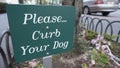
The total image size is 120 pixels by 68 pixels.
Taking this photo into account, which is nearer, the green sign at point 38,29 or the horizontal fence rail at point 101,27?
the green sign at point 38,29

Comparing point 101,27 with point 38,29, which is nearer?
point 38,29

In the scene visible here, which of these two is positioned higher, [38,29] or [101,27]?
[38,29]

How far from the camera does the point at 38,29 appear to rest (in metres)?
2.17

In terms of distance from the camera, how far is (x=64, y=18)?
2371mm

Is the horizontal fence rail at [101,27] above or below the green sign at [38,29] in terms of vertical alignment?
below

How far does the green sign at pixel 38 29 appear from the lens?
79.7 inches

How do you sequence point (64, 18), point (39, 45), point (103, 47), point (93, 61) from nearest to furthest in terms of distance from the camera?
point (39, 45) < point (64, 18) < point (93, 61) < point (103, 47)

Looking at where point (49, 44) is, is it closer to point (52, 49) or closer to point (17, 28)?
point (52, 49)

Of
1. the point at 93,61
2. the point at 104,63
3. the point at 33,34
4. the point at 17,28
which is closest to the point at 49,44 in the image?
the point at 33,34

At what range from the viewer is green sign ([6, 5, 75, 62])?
6.64 ft

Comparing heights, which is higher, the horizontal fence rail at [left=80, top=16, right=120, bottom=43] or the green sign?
the green sign

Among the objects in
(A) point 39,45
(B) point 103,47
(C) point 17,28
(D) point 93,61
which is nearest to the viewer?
Result: (C) point 17,28

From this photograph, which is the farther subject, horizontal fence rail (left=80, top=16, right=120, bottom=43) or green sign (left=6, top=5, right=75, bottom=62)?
horizontal fence rail (left=80, top=16, right=120, bottom=43)

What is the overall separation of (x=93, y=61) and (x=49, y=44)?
145cm
